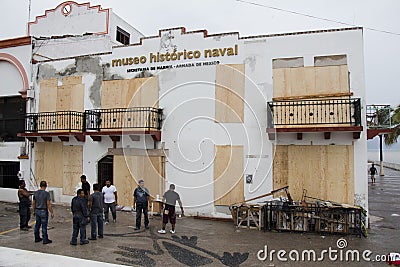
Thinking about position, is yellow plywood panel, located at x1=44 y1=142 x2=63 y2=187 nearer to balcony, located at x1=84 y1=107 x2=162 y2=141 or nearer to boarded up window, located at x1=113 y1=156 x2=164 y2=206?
balcony, located at x1=84 y1=107 x2=162 y2=141

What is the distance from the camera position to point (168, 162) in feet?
45.1

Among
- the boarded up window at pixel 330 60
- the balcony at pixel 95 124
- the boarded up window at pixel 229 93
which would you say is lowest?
the balcony at pixel 95 124

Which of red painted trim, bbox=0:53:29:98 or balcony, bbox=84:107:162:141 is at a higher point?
red painted trim, bbox=0:53:29:98

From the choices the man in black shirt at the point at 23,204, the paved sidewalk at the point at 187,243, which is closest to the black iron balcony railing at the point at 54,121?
the paved sidewalk at the point at 187,243

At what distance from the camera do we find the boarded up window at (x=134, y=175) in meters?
13.7

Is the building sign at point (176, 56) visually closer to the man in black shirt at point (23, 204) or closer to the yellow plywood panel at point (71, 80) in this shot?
the yellow plywood panel at point (71, 80)

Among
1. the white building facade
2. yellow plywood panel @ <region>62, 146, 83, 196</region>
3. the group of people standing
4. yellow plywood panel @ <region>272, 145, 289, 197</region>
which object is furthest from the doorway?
yellow plywood panel @ <region>272, 145, 289, 197</region>

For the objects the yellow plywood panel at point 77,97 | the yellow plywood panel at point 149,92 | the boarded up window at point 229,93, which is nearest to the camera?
the boarded up window at point 229,93

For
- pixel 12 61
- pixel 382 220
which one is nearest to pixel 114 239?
pixel 382 220

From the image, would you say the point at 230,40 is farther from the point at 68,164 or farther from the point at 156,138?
the point at 68,164

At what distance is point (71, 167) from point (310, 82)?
10625 mm

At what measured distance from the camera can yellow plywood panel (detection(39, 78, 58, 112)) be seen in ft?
52.2

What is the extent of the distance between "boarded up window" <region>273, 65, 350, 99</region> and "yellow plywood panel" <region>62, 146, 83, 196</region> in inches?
348

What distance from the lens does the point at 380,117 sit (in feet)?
44.1
